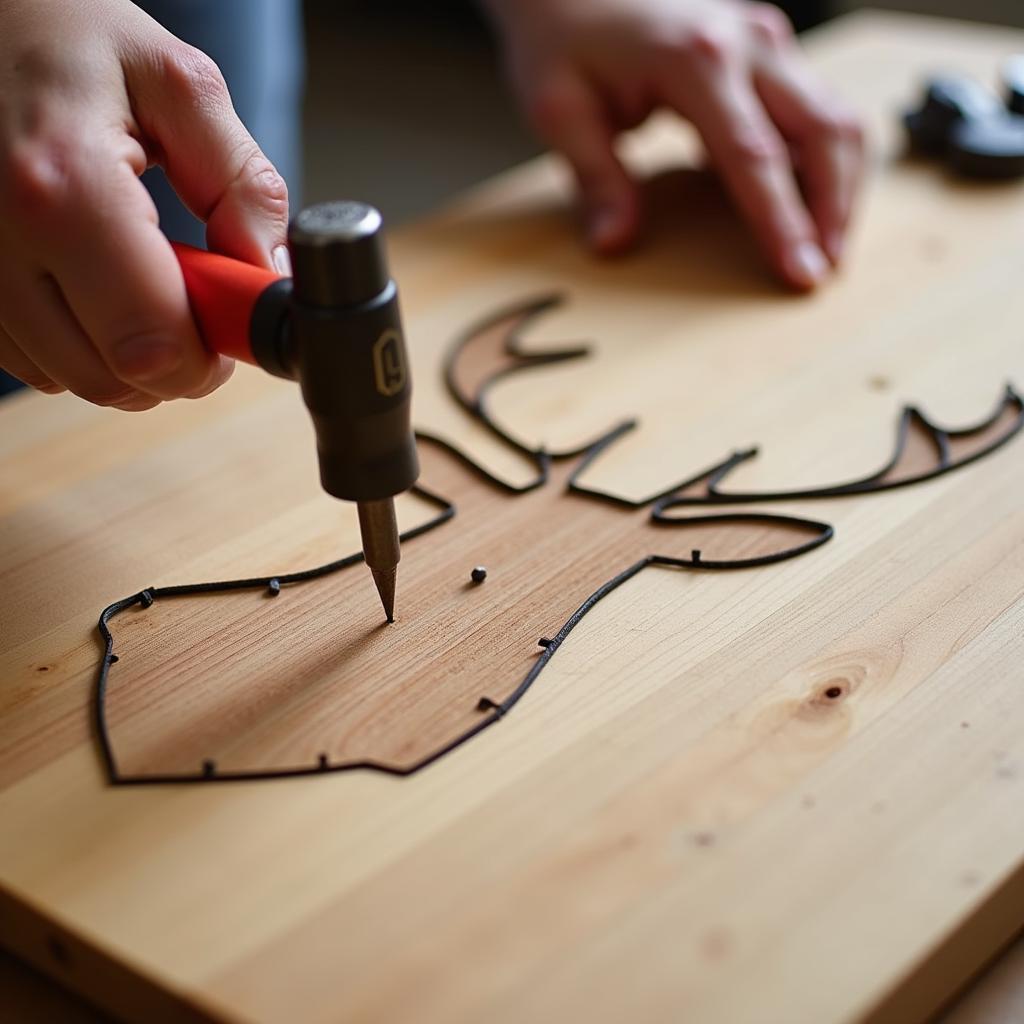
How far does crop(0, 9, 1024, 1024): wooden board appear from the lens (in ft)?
2.15

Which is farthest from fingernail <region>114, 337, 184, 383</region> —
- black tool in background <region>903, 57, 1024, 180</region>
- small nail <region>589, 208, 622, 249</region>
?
black tool in background <region>903, 57, 1024, 180</region>

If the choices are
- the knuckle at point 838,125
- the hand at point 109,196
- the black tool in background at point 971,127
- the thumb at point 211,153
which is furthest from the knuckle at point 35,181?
the black tool in background at point 971,127

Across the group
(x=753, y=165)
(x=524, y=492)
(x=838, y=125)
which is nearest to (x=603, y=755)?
(x=524, y=492)

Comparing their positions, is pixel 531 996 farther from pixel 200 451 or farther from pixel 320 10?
pixel 320 10

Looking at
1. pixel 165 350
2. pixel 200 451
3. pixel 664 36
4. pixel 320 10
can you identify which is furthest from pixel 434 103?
pixel 165 350

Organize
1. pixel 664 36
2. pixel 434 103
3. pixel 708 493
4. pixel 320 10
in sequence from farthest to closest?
pixel 320 10 → pixel 434 103 → pixel 664 36 → pixel 708 493

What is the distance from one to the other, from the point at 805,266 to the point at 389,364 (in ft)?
2.58

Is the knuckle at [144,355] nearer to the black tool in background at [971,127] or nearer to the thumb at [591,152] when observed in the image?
the thumb at [591,152]

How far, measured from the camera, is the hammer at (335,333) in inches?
27.7

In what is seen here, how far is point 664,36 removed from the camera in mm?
1487

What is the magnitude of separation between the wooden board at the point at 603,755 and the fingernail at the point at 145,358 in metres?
0.21

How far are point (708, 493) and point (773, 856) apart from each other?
0.41 meters

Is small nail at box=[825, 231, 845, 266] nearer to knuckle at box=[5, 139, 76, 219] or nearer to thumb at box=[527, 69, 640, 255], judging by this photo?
thumb at box=[527, 69, 640, 255]

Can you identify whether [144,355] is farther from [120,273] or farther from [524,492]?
[524,492]
